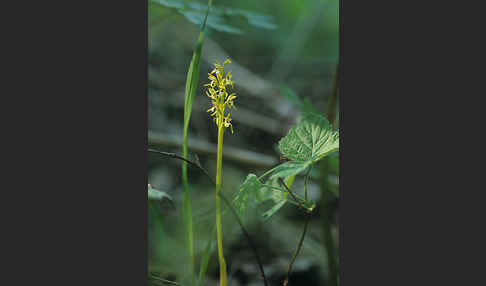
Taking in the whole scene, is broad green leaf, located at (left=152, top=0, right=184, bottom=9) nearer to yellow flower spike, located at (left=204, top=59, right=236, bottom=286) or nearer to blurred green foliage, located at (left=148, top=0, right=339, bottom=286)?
blurred green foliage, located at (left=148, top=0, right=339, bottom=286)

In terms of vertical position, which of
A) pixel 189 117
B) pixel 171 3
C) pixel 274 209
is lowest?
pixel 274 209

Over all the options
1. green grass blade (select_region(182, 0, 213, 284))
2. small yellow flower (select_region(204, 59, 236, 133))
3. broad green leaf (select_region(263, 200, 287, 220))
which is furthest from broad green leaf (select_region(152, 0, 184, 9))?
broad green leaf (select_region(263, 200, 287, 220))

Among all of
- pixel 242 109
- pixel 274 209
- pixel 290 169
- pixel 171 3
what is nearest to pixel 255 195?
pixel 274 209

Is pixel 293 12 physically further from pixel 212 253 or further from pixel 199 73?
pixel 212 253

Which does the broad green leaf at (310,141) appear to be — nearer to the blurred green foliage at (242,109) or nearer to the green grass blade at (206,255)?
the blurred green foliage at (242,109)

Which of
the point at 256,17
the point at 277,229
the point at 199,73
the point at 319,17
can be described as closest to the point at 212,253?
the point at 277,229

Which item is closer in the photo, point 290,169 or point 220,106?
point 290,169

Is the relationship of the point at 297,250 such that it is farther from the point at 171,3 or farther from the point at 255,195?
the point at 171,3
